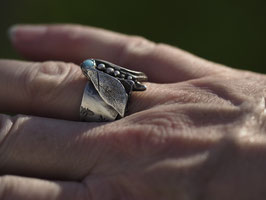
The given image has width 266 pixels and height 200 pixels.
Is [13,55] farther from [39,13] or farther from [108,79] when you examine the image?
[108,79]

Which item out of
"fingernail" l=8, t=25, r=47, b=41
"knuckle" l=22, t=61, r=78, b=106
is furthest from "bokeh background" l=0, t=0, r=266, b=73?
"knuckle" l=22, t=61, r=78, b=106

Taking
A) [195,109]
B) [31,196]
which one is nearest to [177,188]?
[195,109]

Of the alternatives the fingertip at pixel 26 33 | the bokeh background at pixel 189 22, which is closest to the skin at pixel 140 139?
the fingertip at pixel 26 33

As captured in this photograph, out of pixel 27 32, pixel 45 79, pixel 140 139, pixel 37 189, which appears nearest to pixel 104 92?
pixel 140 139

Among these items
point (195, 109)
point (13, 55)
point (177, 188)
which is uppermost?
point (195, 109)

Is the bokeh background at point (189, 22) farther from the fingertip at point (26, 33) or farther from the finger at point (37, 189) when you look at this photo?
the finger at point (37, 189)

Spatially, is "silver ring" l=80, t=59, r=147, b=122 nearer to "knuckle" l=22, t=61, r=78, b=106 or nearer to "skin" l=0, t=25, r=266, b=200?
"skin" l=0, t=25, r=266, b=200
